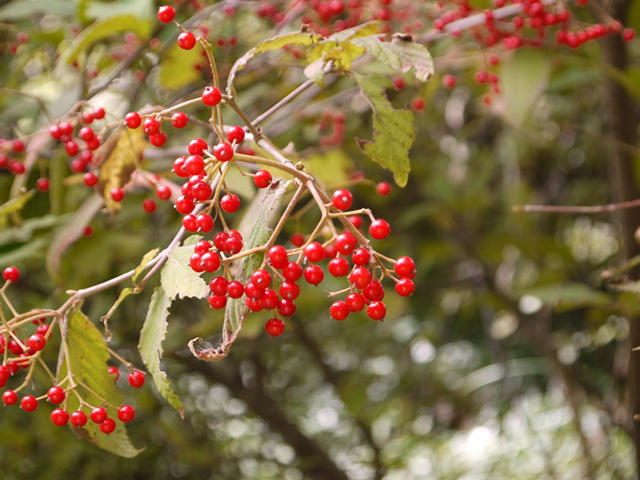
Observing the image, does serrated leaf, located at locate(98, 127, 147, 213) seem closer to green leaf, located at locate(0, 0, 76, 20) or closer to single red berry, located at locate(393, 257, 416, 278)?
single red berry, located at locate(393, 257, 416, 278)

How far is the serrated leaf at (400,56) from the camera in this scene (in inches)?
29.8

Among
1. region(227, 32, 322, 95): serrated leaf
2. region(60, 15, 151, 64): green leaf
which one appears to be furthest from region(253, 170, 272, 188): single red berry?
region(60, 15, 151, 64): green leaf

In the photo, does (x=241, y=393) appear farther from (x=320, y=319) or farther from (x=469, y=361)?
(x=469, y=361)

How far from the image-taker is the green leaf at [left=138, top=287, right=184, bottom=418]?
Result: 675 mm

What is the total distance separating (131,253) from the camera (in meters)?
1.52

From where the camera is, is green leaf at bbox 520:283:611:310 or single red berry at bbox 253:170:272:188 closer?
single red berry at bbox 253:170:272:188

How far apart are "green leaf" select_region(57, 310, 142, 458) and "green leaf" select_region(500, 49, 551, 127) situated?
0.98 meters

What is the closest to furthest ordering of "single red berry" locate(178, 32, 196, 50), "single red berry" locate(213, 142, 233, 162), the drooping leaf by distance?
"single red berry" locate(213, 142, 233, 162) → "single red berry" locate(178, 32, 196, 50) → the drooping leaf

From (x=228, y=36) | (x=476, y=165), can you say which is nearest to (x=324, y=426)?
(x=476, y=165)

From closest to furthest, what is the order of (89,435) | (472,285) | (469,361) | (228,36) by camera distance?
(89,435)
(228,36)
(472,285)
(469,361)

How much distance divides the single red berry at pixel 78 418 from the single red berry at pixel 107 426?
0.03 m

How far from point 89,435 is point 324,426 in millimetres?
2020

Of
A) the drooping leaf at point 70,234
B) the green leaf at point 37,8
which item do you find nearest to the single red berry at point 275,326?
the drooping leaf at point 70,234

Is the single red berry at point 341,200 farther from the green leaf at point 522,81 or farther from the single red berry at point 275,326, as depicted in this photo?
the green leaf at point 522,81
